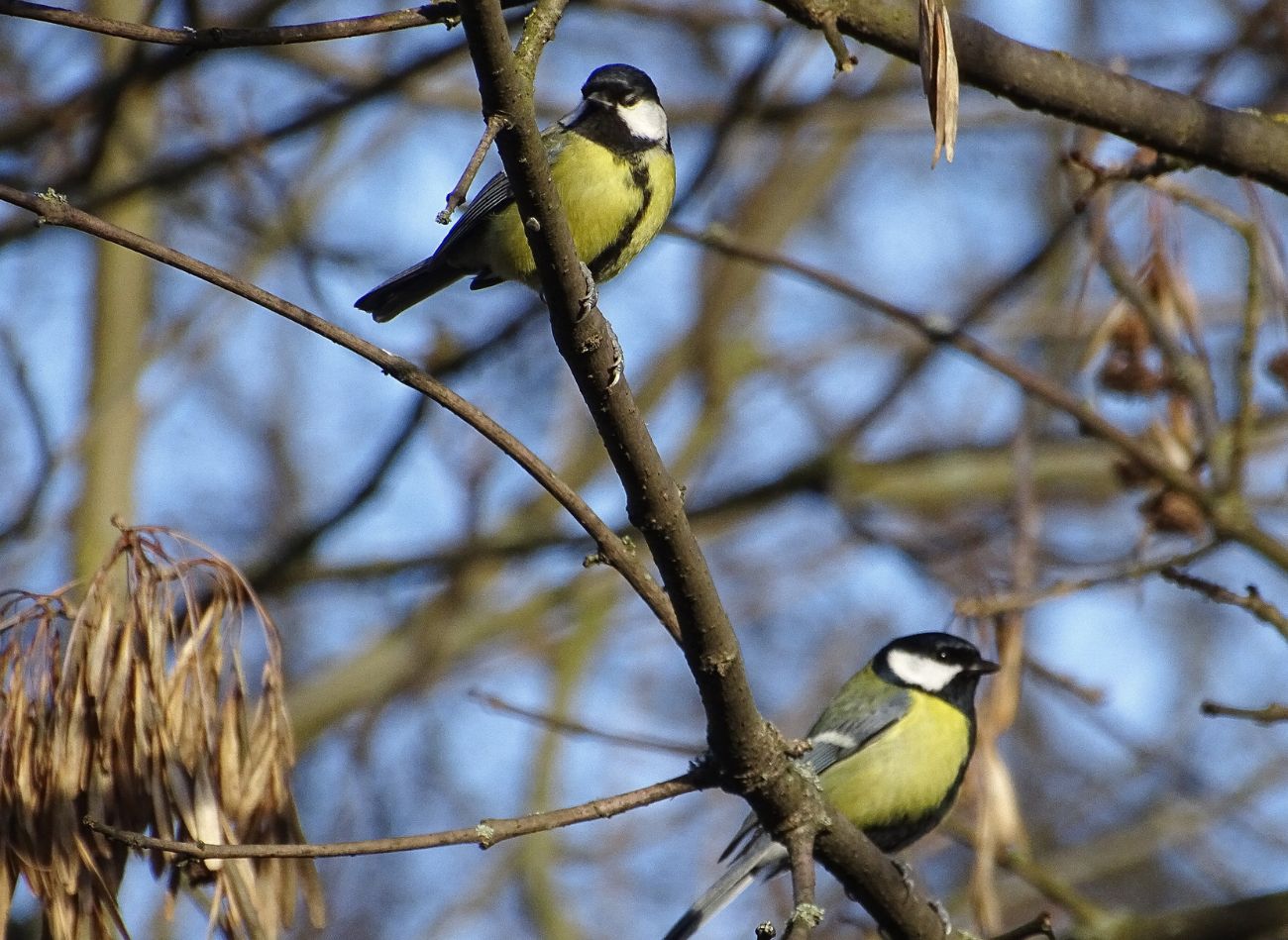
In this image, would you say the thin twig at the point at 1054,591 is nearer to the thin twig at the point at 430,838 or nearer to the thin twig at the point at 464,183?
the thin twig at the point at 430,838

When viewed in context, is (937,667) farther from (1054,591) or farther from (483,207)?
(483,207)

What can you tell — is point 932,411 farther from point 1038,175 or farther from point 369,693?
point 369,693

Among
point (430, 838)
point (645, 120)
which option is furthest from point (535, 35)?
point (645, 120)

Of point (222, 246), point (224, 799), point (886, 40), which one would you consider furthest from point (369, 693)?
point (886, 40)

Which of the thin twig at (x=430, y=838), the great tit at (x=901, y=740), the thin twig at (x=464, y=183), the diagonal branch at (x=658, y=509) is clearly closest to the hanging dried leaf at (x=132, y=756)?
the thin twig at (x=430, y=838)

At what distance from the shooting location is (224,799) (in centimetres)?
223

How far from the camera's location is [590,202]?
9.47 feet

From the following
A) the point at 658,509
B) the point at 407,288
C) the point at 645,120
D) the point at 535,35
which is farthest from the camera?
the point at 407,288

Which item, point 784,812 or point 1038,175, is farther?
point 1038,175

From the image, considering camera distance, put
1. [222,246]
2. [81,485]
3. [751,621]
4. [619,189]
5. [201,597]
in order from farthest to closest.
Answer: [751,621]
[222,246]
[81,485]
[201,597]
[619,189]

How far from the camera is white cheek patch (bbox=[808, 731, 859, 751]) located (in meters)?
4.12

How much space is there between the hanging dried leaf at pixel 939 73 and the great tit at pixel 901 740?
2244mm

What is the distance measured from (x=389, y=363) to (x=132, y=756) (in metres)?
0.76

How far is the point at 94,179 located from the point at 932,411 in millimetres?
5209
